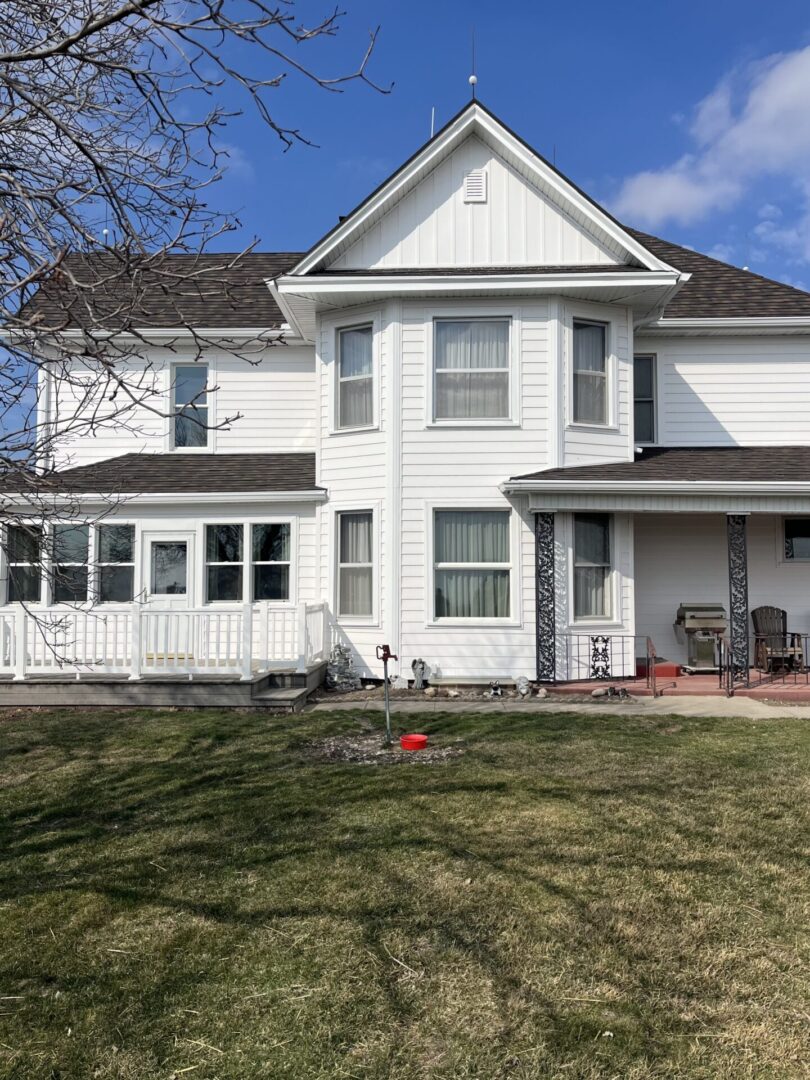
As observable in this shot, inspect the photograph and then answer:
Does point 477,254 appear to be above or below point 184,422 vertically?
Answer: above

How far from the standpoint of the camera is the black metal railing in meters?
11.7

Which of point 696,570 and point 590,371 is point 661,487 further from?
point 696,570

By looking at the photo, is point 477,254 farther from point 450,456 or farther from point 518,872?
point 518,872

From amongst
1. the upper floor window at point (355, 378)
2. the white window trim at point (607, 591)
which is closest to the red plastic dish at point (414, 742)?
the white window trim at point (607, 591)

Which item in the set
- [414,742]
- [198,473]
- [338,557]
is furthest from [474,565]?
[198,473]

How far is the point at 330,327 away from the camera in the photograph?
12.6 m

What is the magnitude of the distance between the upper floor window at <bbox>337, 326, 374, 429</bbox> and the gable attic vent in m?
2.66

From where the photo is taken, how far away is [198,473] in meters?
13.4

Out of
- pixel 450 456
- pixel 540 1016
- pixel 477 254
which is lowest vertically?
pixel 540 1016

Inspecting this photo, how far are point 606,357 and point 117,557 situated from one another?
9094 millimetres

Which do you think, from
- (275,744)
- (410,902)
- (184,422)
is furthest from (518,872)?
(184,422)

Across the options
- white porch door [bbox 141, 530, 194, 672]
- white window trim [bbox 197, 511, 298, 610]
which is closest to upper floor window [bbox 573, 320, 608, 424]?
white window trim [bbox 197, 511, 298, 610]

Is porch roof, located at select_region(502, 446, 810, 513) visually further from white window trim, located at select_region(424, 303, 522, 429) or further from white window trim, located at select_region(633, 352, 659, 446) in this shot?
white window trim, located at select_region(633, 352, 659, 446)

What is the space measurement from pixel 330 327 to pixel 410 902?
33.6 feet
